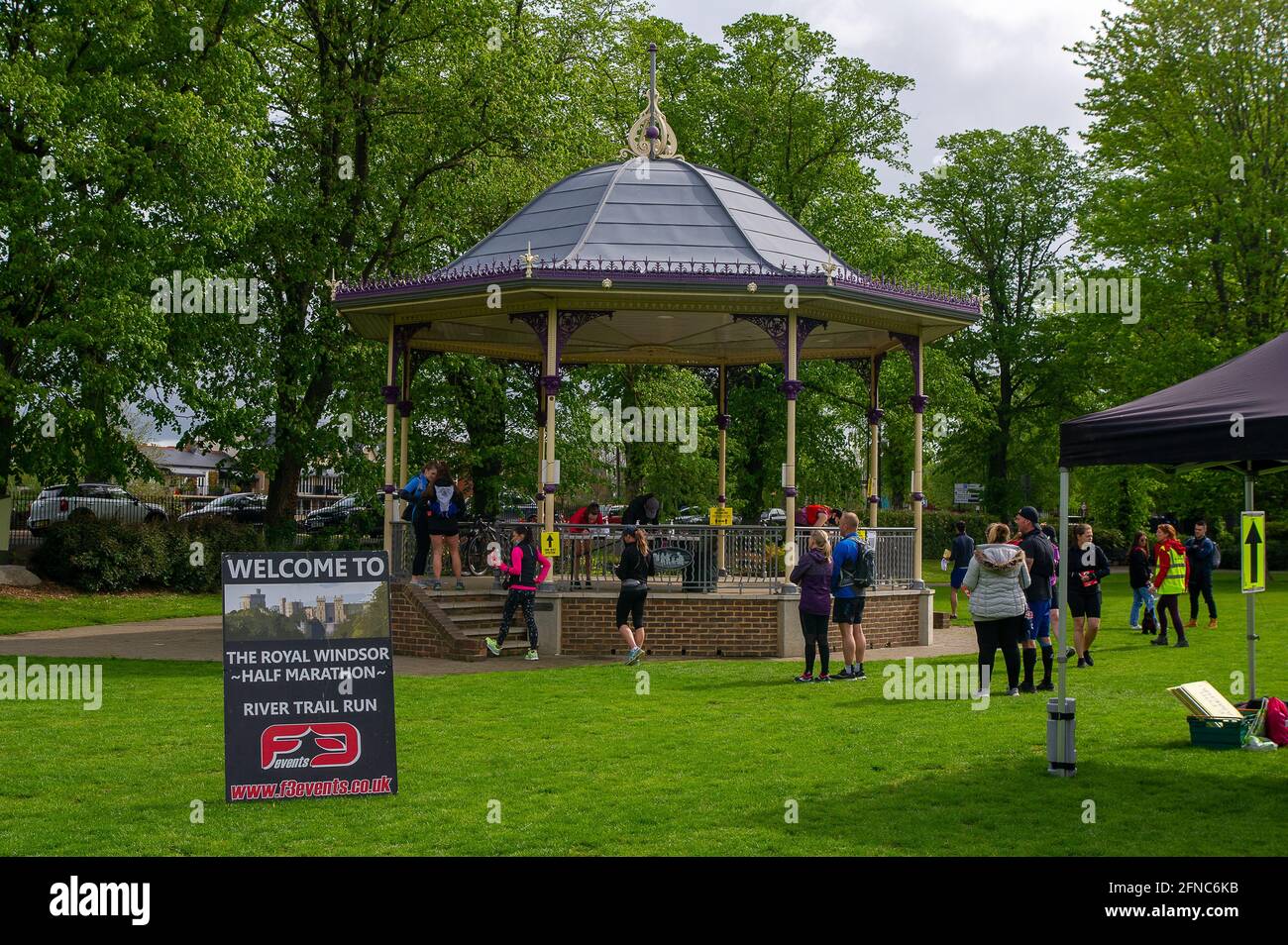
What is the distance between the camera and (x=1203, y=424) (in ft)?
29.8

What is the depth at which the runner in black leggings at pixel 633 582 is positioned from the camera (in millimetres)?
17391

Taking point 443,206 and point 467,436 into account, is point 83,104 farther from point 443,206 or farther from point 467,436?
point 467,436

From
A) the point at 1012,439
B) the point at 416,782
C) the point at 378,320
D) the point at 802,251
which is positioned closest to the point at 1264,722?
the point at 416,782

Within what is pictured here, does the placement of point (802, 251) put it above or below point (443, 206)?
below

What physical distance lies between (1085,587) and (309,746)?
11352 millimetres

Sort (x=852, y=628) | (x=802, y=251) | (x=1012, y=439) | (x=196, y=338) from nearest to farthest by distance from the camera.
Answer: (x=852, y=628) → (x=802, y=251) → (x=196, y=338) → (x=1012, y=439)

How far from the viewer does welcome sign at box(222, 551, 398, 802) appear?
28.8 ft

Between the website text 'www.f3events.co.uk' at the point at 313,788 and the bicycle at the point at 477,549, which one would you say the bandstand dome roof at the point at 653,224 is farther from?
the website text 'www.f3events.co.uk' at the point at 313,788

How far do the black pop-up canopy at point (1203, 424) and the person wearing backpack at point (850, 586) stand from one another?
609 cm

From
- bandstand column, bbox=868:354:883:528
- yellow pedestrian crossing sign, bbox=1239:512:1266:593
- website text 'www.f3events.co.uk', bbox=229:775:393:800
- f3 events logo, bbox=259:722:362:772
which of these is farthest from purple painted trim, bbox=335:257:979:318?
website text 'www.f3events.co.uk', bbox=229:775:393:800

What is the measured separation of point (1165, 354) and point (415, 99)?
20.6 m

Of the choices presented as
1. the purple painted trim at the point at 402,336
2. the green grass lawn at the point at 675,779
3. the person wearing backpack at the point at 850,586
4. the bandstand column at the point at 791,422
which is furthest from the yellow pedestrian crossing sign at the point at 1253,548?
the purple painted trim at the point at 402,336

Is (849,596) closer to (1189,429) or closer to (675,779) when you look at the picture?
(675,779)

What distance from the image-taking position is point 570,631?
63.1ft
